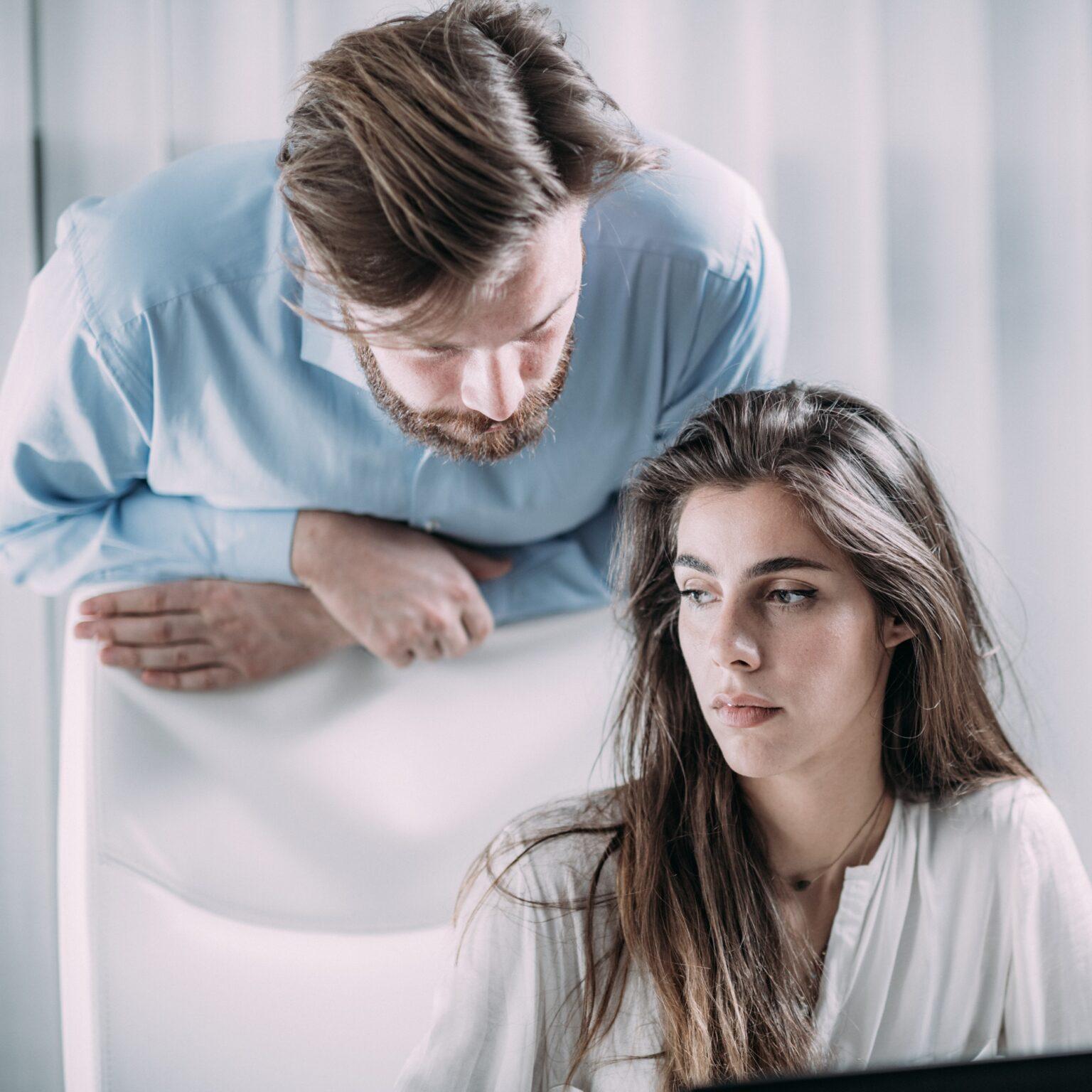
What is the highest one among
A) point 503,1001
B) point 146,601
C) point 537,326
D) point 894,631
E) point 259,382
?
point 537,326

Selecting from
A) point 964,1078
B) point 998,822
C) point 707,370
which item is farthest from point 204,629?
point 964,1078

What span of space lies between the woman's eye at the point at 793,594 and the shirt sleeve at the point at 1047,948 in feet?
1.19

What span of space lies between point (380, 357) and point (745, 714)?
1.51 ft

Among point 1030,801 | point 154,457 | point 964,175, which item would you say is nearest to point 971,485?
point 964,175

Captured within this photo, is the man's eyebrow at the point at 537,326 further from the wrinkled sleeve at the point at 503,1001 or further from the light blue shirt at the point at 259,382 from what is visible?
the wrinkled sleeve at the point at 503,1001

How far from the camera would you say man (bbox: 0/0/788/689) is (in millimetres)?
936

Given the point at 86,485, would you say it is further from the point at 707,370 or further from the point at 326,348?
the point at 707,370

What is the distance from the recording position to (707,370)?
4.50 ft

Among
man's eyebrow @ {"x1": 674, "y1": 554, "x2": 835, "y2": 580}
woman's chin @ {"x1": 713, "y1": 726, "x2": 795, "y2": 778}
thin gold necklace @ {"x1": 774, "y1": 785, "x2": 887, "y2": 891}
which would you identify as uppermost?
man's eyebrow @ {"x1": 674, "y1": 554, "x2": 835, "y2": 580}

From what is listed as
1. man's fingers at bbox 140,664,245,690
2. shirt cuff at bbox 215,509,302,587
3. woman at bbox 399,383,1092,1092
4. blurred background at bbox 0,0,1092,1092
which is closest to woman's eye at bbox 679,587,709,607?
woman at bbox 399,383,1092,1092

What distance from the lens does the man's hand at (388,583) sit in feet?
4.52

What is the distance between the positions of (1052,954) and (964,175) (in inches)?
48.0

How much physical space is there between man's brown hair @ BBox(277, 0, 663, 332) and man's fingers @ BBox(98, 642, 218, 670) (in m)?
0.59

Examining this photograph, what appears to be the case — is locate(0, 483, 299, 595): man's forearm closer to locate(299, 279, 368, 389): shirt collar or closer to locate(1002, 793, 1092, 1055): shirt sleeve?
locate(299, 279, 368, 389): shirt collar
